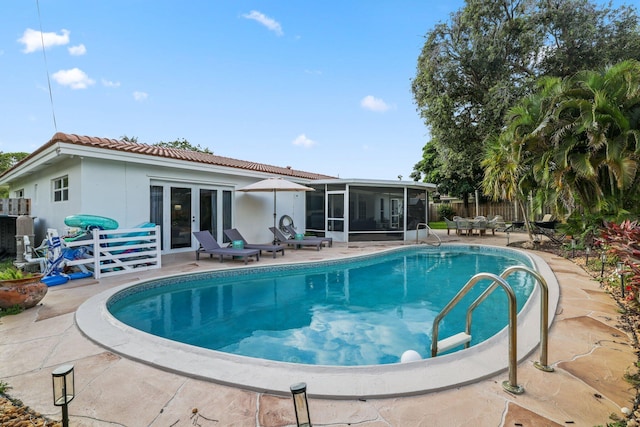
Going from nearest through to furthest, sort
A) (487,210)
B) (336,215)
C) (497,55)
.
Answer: (497,55) < (336,215) < (487,210)

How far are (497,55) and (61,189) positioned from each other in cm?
1759

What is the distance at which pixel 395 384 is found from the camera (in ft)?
8.85

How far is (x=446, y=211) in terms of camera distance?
2694 cm

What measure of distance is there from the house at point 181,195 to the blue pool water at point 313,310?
3582mm

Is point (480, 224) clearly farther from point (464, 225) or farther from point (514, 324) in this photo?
point (514, 324)

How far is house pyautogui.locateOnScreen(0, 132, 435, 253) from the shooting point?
28.9 ft

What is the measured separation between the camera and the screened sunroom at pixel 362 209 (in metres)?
14.8

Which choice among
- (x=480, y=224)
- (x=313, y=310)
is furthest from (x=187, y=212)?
(x=480, y=224)

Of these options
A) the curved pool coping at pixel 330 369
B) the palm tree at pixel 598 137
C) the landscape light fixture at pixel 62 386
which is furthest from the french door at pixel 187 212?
the palm tree at pixel 598 137

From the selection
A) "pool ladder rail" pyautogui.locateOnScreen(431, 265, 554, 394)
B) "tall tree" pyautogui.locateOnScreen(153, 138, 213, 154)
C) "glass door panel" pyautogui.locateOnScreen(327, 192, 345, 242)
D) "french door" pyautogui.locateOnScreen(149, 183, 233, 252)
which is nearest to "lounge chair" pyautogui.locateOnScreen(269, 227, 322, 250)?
"french door" pyautogui.locateOnScreen(149, 183, 233, 252)

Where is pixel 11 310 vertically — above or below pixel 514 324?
below

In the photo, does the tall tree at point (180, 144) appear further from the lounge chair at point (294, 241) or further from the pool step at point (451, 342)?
the pool step at point (451, 342)

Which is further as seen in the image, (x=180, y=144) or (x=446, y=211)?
(x=180, y=144)

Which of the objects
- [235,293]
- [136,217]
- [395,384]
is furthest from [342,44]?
[395,384]
